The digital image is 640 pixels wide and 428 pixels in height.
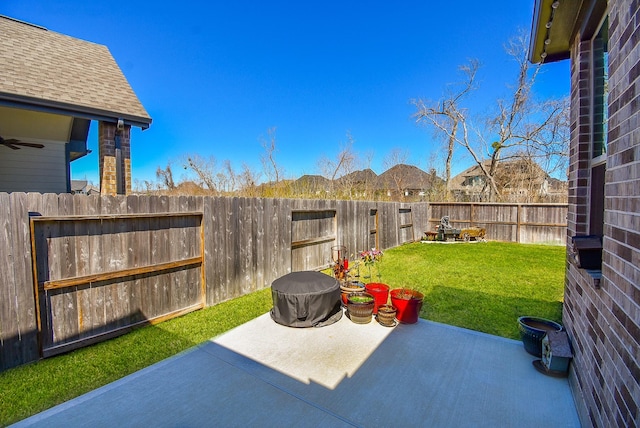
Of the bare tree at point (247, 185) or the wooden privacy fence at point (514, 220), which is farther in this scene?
the wooden privacy fence at point (514, 220)

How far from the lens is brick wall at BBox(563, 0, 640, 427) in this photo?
4.72 feet

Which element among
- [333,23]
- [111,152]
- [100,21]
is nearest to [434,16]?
[333,23]

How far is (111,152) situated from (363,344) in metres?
6.20

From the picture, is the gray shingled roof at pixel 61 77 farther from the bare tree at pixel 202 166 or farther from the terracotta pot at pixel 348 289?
the terracotta pot at pixel 348 289

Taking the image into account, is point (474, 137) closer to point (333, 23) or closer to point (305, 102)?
point (305, 102)

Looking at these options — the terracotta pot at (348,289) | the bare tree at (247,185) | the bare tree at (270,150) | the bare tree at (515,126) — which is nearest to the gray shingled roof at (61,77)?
the bare tree at (247,185)

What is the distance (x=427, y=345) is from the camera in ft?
12.2

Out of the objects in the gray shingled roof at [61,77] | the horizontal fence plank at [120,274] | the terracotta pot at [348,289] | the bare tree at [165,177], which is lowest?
the terracotta pot at [348,289]

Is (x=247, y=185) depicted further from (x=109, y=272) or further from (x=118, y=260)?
(x=109, y=272)

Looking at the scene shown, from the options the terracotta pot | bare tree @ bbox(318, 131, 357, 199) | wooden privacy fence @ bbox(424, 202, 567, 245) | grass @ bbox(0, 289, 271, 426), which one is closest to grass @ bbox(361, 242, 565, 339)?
the terracotta pot

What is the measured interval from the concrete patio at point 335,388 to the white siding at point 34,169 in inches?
289

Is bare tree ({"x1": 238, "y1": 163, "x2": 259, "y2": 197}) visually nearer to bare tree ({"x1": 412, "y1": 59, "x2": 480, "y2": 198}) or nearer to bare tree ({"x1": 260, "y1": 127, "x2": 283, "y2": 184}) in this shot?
bare tree ({"x1": 260, "y1": 127, "x2": 283, "y2": 184})

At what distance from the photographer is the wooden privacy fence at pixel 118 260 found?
316 centimetres

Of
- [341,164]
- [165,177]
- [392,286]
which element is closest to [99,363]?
[392,286]
